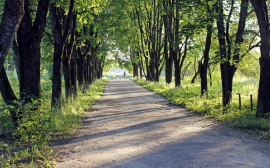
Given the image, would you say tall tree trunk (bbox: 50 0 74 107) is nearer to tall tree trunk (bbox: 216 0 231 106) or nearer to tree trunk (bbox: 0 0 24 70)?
tree trunk (bbox: 0 0 24 70)

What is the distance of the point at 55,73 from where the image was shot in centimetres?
1089

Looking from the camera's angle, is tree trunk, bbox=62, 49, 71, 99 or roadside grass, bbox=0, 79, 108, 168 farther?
tree trunk, bbox=62, 49, 71, 99

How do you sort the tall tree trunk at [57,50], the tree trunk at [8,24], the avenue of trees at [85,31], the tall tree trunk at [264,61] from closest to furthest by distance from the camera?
1. the tree trunk at [8,24]
2. the avenue of trees at [85,31]
3. the tall tree trunk at [264,61]
4. the tall tree trunk at [57,50]

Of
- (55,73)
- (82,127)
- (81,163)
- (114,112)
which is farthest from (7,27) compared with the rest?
(114,112)

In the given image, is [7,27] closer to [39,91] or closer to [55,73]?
[39,91]

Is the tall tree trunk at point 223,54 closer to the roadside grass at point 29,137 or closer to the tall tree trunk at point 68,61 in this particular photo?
the roadside grass at point 29,137

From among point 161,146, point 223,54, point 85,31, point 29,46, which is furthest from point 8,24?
point 85,31

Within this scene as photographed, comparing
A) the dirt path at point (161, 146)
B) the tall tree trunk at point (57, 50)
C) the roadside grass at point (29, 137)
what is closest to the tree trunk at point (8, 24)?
the roadside grass at point (29, 137)

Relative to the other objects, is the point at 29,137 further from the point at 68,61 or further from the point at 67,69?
the point at 68,61

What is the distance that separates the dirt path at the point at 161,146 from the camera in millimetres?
4934

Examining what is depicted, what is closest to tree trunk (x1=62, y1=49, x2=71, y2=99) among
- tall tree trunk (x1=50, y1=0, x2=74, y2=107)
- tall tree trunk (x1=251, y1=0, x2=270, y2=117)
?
tall tree trunk (x1=50, y1=0, x2=74, y2=107)

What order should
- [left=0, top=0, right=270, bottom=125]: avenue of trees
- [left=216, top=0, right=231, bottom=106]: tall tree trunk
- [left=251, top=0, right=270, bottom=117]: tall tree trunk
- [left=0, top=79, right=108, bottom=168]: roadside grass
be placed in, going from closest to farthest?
1. [left=0, top=79, right=108, bottom=168]: roadside grass
2. [left=0, top=0, right=270, bottom=125]: avenue of trees
3. [left=251, top=0, right=270, bottom=117]: tall tree trunk
4. [left=216, top=0, right=231, bottom=106]: tall tree trunk

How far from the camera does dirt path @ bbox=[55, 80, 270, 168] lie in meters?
4.93

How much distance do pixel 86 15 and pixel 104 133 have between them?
687 centimetres
